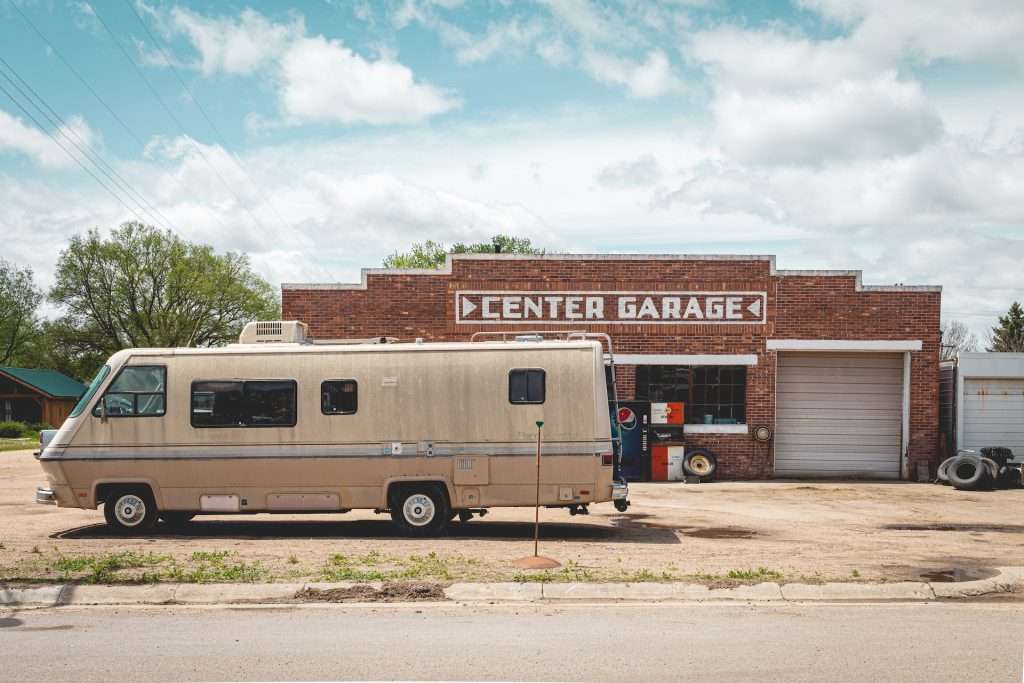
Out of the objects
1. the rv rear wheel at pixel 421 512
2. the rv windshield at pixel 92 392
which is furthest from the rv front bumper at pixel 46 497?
the rv rear wheel at pixel 421 512

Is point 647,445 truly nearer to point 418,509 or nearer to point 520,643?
point 418,509

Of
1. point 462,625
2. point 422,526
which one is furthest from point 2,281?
point 462,625

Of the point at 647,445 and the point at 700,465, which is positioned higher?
the point at 647,445

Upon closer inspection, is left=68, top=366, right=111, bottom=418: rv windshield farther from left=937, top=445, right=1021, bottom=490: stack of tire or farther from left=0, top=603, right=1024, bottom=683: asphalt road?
left=937, top=445, right=1021, bottom=490: stack of tire

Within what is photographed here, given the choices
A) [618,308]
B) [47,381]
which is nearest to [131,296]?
[47,381]

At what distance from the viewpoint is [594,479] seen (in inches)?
535

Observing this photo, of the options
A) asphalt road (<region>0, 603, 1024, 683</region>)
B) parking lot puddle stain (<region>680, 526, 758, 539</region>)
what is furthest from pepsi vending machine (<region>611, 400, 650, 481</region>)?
asphalt road (<region>0, 603, 1024, 683</region>)

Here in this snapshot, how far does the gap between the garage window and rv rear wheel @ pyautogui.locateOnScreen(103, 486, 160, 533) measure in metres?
13.1

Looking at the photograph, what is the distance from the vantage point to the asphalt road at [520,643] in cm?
695

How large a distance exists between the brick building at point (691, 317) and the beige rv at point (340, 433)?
33.4ft

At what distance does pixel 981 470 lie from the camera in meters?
22.0

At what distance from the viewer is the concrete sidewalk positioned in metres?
9.77

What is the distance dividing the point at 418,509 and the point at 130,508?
4.14 metres

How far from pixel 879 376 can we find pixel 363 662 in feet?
67.1
